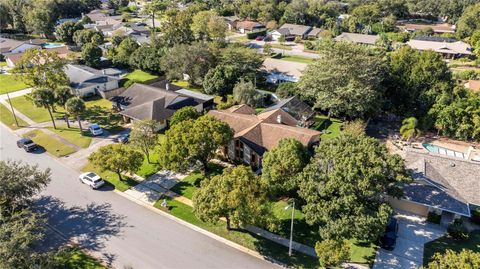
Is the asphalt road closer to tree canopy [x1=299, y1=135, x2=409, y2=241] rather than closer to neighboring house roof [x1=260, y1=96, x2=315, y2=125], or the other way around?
tree canopy [x1=299, y1=135, x2=409, y2=241]

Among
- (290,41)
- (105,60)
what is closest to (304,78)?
(105,60)

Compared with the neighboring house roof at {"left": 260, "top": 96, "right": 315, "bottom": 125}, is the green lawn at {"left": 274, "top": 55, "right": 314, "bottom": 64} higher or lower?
higher

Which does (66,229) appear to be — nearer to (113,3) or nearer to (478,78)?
(478,78)

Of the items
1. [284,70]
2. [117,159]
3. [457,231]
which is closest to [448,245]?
[457,231]

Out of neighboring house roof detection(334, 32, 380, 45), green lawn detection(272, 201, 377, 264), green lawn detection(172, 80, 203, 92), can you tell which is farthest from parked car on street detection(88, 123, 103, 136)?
neighboring house roof detection(334, 32, 380, 45)

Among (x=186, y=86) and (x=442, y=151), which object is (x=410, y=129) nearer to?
(x=442, y=151)

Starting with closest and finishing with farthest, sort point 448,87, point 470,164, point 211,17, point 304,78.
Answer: point 470,164 → point 448,87 → point 304,78 → point 211,17
